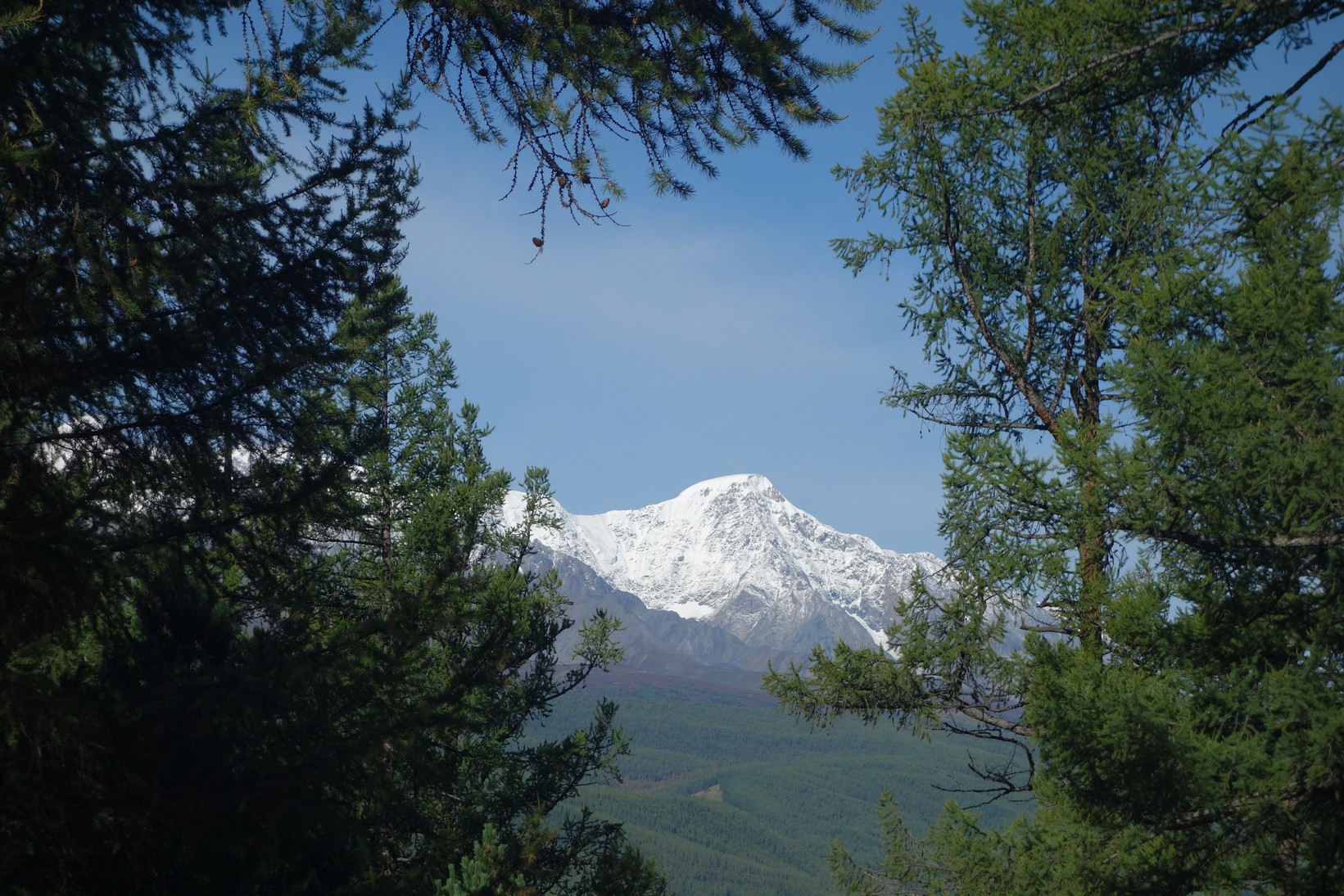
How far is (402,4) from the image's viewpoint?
160 inches

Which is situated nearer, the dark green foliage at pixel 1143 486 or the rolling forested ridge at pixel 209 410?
the rolling forested ridge at pixel 209 410

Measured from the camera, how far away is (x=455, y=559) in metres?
6.30

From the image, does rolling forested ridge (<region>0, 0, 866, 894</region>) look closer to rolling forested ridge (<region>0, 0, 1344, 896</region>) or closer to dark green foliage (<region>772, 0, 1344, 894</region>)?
rolling forested ridge (<region>0, 0, 1344, 896</region>)

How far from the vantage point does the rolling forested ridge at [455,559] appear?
424cm

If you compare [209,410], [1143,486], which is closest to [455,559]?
[209,410]

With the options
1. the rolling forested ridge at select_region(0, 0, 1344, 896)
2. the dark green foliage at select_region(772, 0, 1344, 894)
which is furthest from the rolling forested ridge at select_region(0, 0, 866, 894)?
the dark green foliage at select_region(772, 0, 1344, 894)

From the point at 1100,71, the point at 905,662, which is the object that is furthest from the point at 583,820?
the point at 1100,71

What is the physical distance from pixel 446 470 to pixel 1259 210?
12.5 m

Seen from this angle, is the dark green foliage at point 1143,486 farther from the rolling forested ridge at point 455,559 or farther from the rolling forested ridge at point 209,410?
the rolling forested ridge at point 209,410

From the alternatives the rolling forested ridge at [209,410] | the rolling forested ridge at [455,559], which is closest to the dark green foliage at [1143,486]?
the rolling forested ridge at [455,559]

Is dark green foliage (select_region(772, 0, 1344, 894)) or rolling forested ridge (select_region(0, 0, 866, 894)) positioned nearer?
rolling forested ridge (select_region(0, 0, 866, 894))

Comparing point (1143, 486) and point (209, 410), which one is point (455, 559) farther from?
point (1143, 486)

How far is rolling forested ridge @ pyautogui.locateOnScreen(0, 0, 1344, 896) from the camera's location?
4242 millimetres

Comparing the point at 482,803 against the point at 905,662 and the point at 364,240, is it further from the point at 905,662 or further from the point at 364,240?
the point at 364,240
